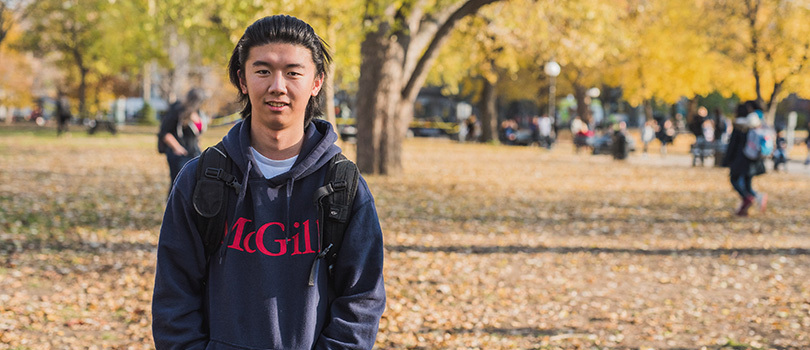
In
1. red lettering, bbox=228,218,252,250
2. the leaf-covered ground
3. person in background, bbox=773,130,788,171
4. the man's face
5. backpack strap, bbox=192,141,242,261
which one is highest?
the man's face

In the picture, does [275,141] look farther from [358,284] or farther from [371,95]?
[371,95]

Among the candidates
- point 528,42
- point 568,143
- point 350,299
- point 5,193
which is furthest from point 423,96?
point 350,299

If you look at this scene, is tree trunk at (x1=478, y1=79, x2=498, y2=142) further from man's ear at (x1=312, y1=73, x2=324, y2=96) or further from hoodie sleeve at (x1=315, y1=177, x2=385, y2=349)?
hoodie sleeve at (x1=315, y1=177, x2=385, y2=349)

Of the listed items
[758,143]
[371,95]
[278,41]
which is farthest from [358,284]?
[371,95]

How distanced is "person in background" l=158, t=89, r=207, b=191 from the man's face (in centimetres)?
719

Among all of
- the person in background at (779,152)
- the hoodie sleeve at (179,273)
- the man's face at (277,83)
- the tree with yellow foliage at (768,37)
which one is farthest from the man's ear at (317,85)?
the tree with yellow foliage at (768,37)

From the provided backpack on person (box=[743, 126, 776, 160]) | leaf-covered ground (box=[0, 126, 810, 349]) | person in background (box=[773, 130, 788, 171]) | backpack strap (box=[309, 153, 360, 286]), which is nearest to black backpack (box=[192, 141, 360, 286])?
backpack strap (box=[309, 153, 360, 286])

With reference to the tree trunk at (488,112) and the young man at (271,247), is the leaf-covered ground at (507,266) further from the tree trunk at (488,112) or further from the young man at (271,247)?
the tree trunk at (488,112)

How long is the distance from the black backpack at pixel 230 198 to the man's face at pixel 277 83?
17cm

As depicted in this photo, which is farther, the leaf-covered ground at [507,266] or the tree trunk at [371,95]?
the tree trunk at [371,95]

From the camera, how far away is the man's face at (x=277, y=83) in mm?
2439

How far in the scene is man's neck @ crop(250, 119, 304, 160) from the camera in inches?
97.9

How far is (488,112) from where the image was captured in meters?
44.5

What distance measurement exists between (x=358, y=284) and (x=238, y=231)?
1.34 ft
